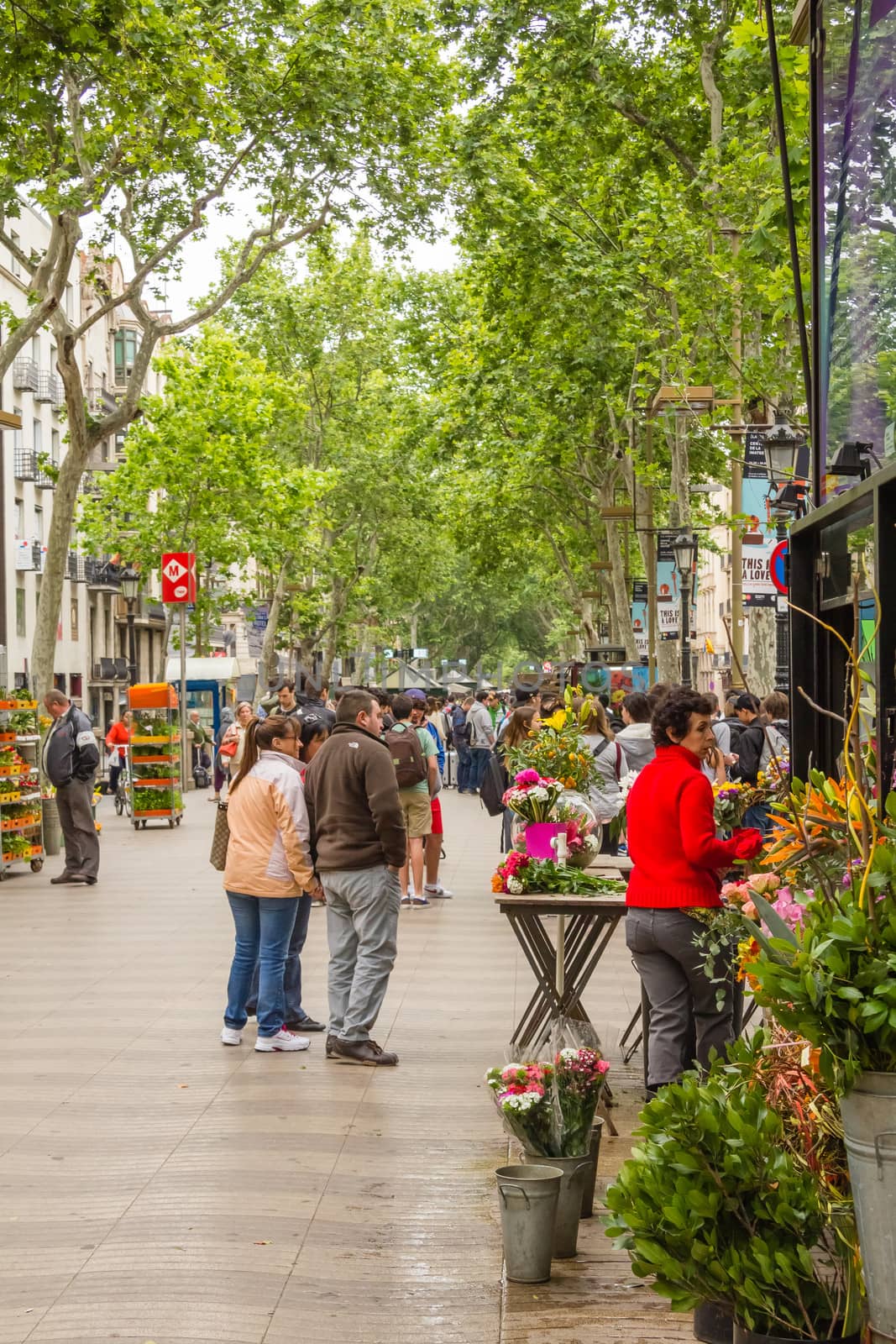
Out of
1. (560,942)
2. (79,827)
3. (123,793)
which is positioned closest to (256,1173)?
(560,942)

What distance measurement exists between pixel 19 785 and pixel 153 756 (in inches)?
275

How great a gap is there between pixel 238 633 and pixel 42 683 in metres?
74.7

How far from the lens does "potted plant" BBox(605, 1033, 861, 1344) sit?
11.7 ft

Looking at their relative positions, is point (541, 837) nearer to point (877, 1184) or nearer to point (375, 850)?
point (375, 850)

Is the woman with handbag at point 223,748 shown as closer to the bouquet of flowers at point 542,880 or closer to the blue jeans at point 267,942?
the blue jeans at point 267,942

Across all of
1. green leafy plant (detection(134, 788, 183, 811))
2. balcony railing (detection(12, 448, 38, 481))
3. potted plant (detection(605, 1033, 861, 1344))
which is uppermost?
balcony railing (detection(12, 448, 38, 481))

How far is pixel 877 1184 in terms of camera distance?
314 centimetres

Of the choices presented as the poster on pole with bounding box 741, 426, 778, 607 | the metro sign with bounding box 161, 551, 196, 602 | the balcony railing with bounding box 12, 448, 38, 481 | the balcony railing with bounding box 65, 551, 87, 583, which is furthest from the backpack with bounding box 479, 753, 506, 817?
the balcony railing with bounding box 65, 551, 87, 583

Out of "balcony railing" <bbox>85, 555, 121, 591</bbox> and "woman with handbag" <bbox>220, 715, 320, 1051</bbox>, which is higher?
"balcony railing" <bbox>85, 555, 121, 591</bbox>

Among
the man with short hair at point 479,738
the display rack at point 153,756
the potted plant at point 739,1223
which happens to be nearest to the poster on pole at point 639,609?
the man with short hair at point 479,738

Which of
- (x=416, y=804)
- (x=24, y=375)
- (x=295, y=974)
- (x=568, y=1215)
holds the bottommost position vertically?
(x=568, y=1215)

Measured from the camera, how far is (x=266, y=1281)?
5.70 metres

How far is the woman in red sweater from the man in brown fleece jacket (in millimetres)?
2101

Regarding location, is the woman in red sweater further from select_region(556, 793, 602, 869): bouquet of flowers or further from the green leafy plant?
the green leafy plant
